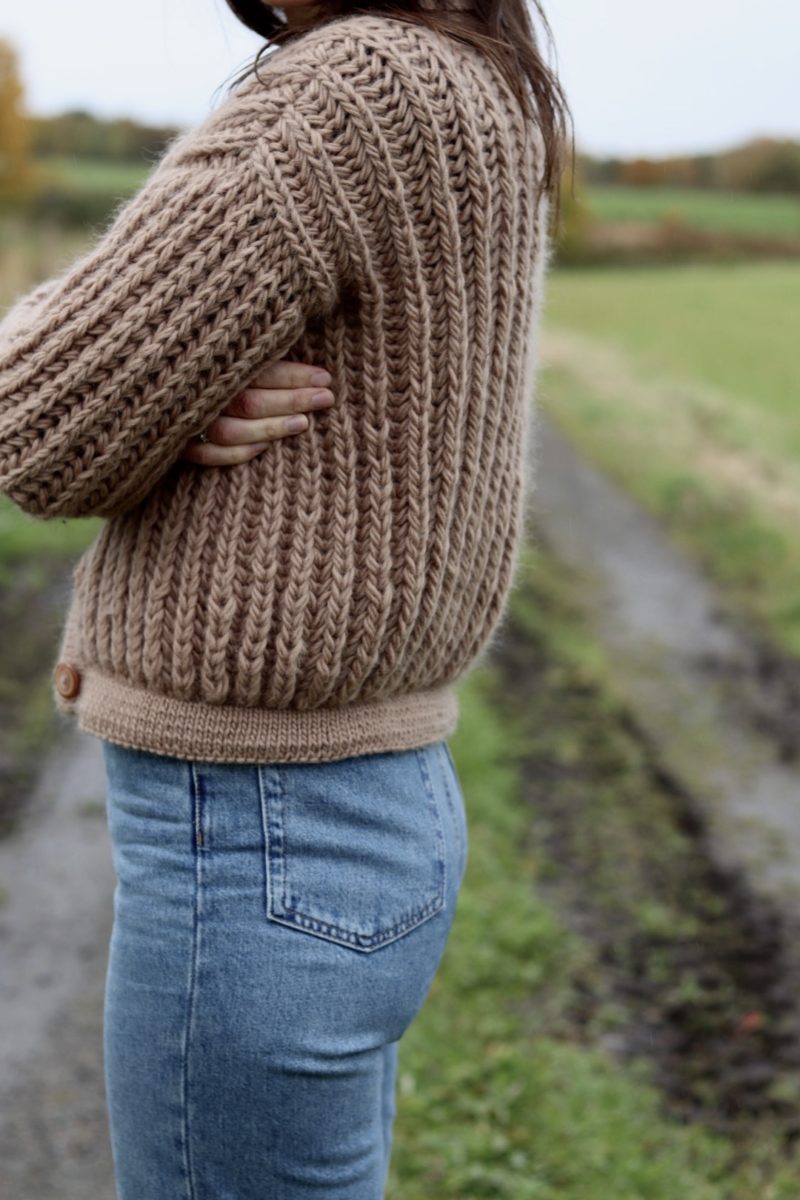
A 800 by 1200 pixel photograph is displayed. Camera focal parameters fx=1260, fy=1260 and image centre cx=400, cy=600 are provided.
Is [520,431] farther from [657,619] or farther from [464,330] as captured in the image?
[657,619]

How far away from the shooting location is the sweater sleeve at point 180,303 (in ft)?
4.20

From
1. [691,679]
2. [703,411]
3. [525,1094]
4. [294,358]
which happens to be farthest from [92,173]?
[294,358]

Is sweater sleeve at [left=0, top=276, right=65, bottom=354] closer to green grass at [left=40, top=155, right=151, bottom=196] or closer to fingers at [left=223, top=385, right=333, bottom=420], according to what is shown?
fingers at [left=223, top=385, right=333, bottom=420]

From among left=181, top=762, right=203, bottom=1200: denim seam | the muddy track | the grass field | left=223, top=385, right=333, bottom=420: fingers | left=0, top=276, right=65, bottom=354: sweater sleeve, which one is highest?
left=0, top=276, right=65, bottom=354: sweater sleeve

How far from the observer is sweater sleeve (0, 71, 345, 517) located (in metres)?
1.28

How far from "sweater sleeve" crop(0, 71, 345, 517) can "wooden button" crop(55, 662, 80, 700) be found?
238mm

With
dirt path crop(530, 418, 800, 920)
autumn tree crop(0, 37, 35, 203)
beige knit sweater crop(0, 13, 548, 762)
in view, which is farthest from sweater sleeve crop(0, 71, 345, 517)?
autumn tree crop(0, 37, 35, 203)

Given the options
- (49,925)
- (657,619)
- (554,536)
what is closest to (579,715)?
(657,619)

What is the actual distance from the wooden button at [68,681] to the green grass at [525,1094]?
62.0 inches

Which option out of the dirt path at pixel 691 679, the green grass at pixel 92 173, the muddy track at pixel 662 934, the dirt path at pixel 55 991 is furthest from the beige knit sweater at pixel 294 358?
the green grass at pixel 92 173

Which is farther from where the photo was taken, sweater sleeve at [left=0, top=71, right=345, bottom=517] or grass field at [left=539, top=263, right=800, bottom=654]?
grass field at [left=539, top=263, right=800, bottom=654]

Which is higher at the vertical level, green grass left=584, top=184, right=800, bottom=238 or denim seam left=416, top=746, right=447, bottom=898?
denim seam left=416, top=746, right=447, bottom=898

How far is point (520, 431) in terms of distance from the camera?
1577mm

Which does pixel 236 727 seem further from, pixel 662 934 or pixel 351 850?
pixel 662 934
